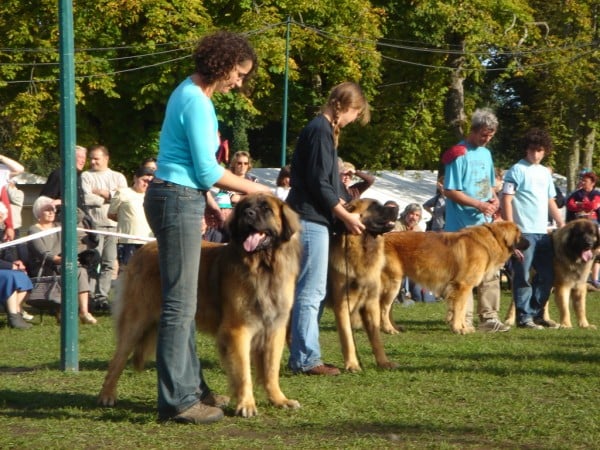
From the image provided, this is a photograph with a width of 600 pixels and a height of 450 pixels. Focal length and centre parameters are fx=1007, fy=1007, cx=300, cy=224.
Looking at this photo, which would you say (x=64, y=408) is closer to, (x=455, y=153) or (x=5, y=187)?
(x=455, y=153)

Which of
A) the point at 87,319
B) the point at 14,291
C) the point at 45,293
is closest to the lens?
the point at 14,291

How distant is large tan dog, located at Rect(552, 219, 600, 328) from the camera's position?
11.4 metres

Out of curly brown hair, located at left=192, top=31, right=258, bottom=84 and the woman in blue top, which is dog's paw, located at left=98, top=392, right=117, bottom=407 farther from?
curly brown hair, located at left=192, top=31, right=258, bottom=84

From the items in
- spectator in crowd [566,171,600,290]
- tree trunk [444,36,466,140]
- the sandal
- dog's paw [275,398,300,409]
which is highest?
tree trunk [444,36,466,140]

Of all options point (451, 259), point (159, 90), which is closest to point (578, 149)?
point (159, 90)

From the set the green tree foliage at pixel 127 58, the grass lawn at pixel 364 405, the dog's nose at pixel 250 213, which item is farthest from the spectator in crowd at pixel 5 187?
the green tree foliage at pixel 127 58

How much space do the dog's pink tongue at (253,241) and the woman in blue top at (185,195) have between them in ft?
1.09

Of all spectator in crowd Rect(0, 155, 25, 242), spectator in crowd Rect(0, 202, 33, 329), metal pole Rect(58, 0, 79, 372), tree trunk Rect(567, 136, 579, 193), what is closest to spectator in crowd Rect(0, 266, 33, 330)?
spectator in crowd Rect(0, 202, 33, 329)

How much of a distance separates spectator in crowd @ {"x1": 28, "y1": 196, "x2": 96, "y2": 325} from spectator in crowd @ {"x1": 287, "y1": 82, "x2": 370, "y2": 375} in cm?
482

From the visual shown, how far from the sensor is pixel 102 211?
12.8 m

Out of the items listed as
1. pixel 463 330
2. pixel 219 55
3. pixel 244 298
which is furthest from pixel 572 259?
pixel 219 55

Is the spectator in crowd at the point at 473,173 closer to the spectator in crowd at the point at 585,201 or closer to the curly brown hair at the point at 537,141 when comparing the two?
the curly brown hair at the point at 537,141

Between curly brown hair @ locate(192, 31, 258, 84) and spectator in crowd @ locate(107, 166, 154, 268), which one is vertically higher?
curly brown hair @ locate(192, 31, 258, 84)

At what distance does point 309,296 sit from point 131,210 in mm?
5894
